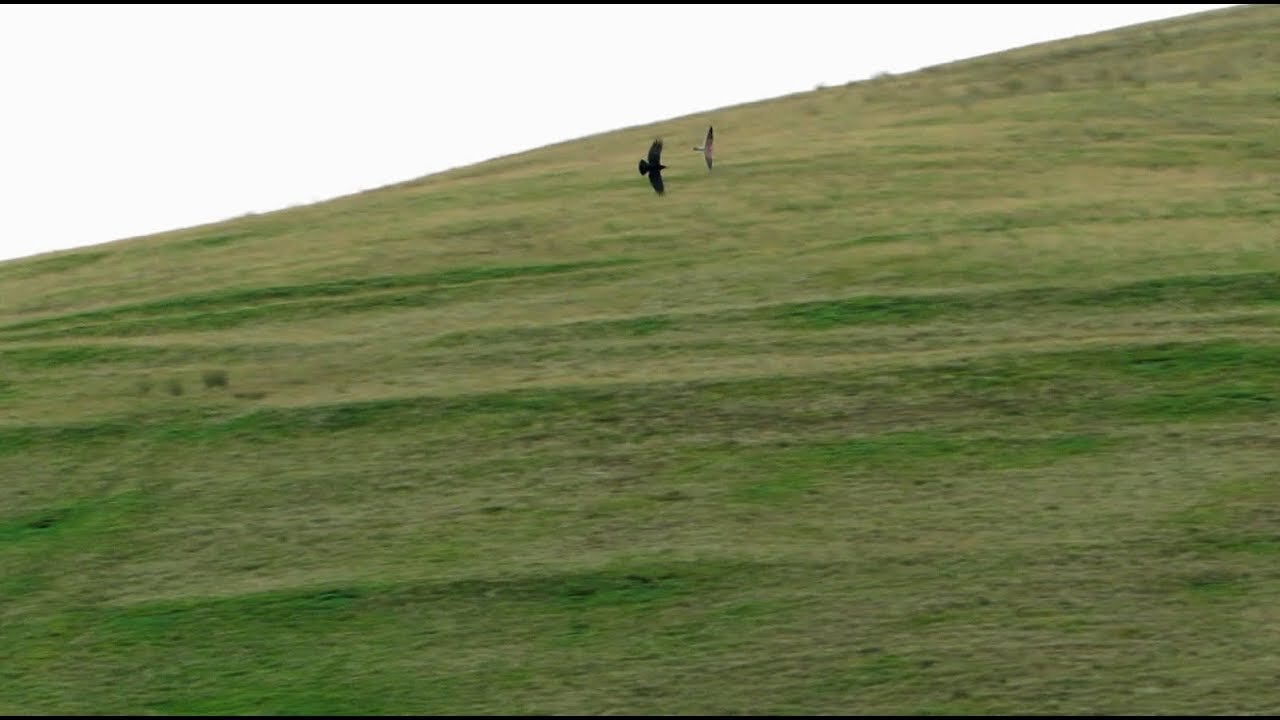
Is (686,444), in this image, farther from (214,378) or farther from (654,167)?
(214,378)

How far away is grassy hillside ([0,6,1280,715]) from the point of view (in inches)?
621

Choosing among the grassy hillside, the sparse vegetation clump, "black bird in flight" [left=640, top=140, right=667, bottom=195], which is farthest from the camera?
"black bird in flight" [left=640, top=140, right=667, bottom=195]

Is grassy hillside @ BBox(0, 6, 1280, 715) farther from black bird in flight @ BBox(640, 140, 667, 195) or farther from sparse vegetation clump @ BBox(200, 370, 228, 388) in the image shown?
black bird in flight @ BBox(640, 140, 667, 195)

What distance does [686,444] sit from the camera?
20.6 m

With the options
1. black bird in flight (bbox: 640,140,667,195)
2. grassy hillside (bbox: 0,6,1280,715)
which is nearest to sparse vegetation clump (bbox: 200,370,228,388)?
grassy hillside (bbox: 0,6,1280,715)

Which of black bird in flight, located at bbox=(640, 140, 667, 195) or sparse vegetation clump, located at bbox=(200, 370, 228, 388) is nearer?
sparse vegetation clump, located at bbox=(200, 370, 228, 388)

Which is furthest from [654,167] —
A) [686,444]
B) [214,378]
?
[214,378]

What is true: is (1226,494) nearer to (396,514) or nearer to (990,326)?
(990,326)

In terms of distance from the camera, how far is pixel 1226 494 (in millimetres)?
18078

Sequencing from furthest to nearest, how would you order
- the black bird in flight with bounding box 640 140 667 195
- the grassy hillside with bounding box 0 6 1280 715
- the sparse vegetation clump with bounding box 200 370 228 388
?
the black bird in flight with bounding box 640 140 667 195
the sparse vegetation clump with bounding box 200 370 228 388
the grassy hillside with bounding box 0 6 1280 715

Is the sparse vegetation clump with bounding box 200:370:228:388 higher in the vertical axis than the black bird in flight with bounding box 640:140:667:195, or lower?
lower

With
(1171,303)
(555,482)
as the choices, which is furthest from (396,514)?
(1171,303)

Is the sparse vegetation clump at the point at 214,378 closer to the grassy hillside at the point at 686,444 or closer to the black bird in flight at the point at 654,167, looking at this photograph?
the grassy hillside at the point at 686,444

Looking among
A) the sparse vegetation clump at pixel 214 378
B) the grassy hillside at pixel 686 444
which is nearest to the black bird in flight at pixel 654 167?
the grassy hillside at pixel 686 444
